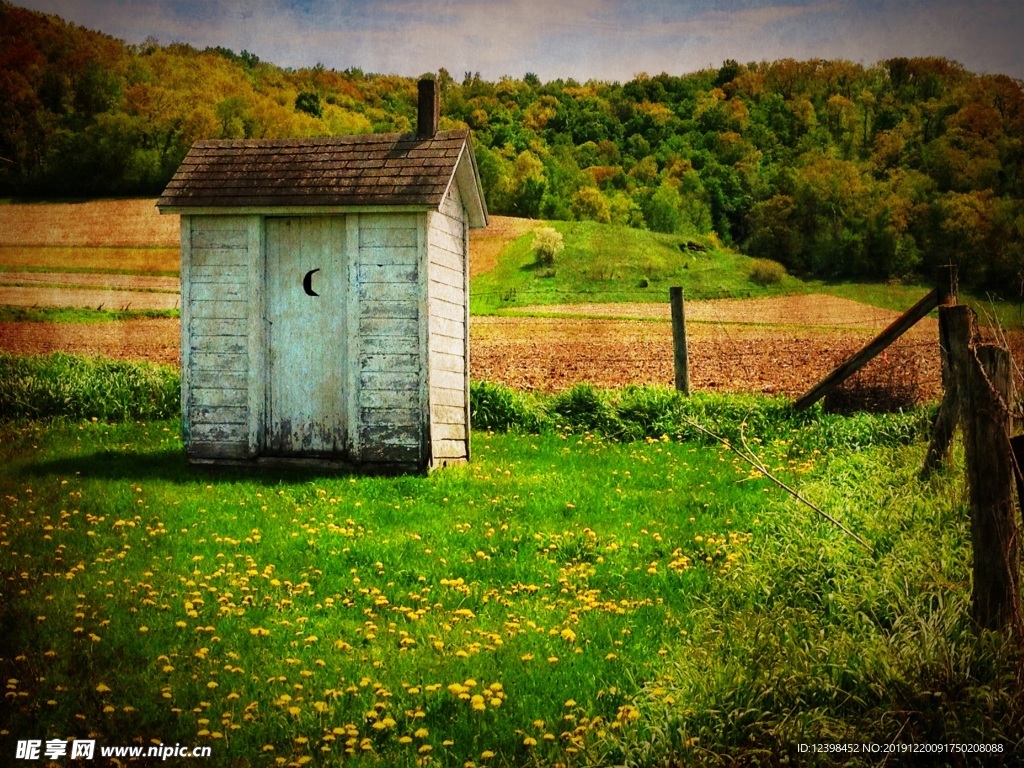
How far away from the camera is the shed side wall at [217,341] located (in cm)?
1098

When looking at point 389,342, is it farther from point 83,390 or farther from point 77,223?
point 77,223

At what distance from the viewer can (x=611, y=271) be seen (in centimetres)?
3872

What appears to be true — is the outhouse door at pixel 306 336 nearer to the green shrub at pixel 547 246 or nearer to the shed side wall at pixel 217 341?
the shed side wall at pixel 217 341

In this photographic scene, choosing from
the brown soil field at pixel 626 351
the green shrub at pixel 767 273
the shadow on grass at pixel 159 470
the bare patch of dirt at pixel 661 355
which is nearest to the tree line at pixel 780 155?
the green shrub at pixel 767 273

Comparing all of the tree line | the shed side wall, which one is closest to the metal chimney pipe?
the shed side wall

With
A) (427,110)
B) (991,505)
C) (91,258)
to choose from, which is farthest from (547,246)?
(991,505)

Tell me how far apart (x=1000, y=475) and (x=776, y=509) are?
13.2 feet

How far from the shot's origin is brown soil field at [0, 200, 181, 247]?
1773 centimetres

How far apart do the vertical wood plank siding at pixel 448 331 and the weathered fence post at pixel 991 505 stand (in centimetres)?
686

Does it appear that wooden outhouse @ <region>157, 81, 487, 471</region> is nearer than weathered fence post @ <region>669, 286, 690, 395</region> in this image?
Yes

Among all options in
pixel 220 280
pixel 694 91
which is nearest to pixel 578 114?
pixel 694 91

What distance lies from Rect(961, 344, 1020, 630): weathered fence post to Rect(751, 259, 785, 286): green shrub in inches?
1330

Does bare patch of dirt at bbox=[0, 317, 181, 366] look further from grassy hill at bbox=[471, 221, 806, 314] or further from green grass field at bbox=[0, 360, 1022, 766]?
grassy hill at bbox=[471, 221, 806, 314]

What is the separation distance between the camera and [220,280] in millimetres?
11078
